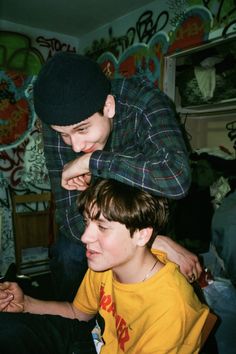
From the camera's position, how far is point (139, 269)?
3.43ft

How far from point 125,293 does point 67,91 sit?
0.71 metres

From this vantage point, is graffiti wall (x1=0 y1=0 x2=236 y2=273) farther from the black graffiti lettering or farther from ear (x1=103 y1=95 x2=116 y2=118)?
ear (x1=103 y1=95 x2=116 y2=118)

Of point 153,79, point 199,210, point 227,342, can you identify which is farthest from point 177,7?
point 227,342

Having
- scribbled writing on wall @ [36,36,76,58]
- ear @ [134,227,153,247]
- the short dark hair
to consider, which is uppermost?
scribbled writing on wall @ [36,36,76,58]

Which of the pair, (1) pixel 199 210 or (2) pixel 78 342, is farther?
(1) pixel 199 210

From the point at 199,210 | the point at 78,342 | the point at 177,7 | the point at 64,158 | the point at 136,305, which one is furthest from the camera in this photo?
the point at 177,7

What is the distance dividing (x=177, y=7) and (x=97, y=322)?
2.76 meters

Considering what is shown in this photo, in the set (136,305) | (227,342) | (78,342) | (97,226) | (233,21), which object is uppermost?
(233,21)

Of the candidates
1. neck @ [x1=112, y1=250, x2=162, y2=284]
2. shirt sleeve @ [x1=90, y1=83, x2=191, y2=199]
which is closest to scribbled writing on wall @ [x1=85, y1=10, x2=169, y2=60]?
shirt sleeve @ [x1=90, y1=83, x2=191, y2=199]

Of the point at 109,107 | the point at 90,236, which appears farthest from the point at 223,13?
the point at 90,236

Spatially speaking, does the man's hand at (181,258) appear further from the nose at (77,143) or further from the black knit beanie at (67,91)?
the black knit beanie at (67,91)

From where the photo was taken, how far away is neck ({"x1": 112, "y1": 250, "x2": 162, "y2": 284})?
104cm

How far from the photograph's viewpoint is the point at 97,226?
3.43 feet

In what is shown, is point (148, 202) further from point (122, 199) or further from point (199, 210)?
point (199, 210)
